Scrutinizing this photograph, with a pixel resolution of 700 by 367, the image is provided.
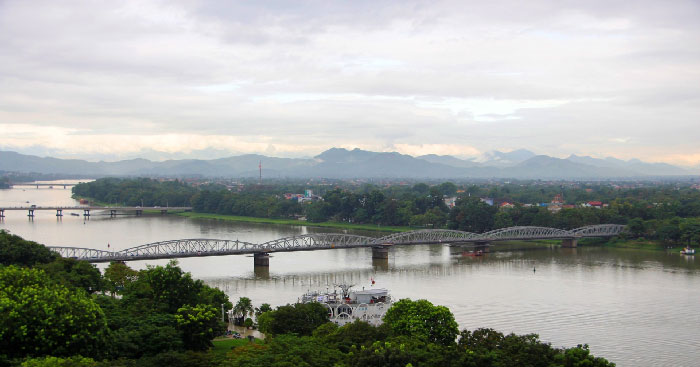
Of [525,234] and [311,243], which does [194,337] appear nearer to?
[311,243]

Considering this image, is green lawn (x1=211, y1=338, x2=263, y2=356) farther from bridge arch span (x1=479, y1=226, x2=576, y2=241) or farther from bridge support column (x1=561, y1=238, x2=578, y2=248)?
bridge support column (x1=561, y1=238, x2=578, y2=248)

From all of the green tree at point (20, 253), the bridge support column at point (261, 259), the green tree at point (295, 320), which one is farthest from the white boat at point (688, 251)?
the green tree at point (20, 253)

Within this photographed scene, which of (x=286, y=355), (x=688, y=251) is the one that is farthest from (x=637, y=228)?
(x=286, y=355)

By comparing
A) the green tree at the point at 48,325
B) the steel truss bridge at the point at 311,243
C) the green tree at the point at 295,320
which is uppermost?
the green tree at the point at 48,325

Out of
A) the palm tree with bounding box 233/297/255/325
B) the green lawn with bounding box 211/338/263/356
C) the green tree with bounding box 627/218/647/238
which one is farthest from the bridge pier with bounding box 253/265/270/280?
the green tree with bounding box 627/218/647/238

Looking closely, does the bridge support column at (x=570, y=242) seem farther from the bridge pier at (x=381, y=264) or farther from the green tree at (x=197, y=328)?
the green tree at (x=197, y=328)
